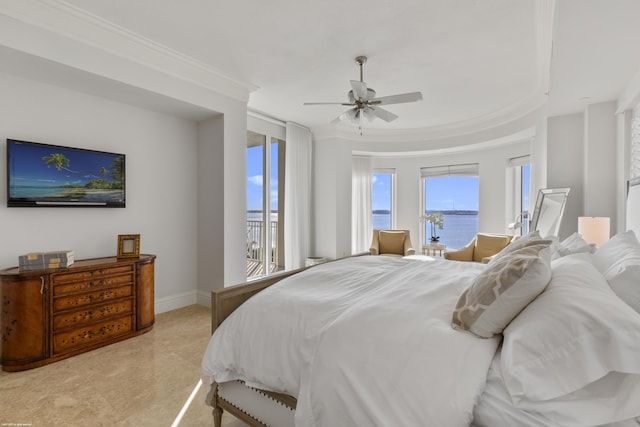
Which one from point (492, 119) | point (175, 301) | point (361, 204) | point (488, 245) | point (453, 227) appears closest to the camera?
point (175, 301)

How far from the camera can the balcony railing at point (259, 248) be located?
200 inches

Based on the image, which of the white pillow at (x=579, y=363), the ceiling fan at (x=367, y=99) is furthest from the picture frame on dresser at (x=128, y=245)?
the white pillow at (x=579, y=363)

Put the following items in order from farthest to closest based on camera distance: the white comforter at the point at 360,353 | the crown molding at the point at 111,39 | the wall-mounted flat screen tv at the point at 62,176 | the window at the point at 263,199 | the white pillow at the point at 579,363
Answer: the window at the point at 263,199
the wall-mounted flat screen tv at the point at 62,176
the crown molding at the point at 111,39
the white comforter at the point at 360,353
the white pillow at the point at 579,363

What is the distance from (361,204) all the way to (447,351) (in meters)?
5.49

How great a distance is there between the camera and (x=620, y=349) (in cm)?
87

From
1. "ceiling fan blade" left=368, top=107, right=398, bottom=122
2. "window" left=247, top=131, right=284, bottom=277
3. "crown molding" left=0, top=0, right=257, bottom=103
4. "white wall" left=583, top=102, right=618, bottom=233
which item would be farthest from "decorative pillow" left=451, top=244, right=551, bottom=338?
"window" left=247, top=131, right=284, bottom=277

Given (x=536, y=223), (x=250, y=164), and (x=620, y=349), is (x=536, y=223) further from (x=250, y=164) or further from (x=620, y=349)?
(x=250, y=164)

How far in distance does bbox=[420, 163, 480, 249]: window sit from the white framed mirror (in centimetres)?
242

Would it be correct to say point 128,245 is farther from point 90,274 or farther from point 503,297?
point 503,297

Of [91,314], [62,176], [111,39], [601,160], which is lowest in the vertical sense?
[91,314]

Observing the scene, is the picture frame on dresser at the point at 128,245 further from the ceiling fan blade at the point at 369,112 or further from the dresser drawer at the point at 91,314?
the ceiling fan blade at the point at 369,112

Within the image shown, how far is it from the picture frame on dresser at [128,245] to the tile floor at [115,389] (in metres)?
0.82

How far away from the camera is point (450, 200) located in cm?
679

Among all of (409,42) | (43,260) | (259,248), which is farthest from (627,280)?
(259,248)
